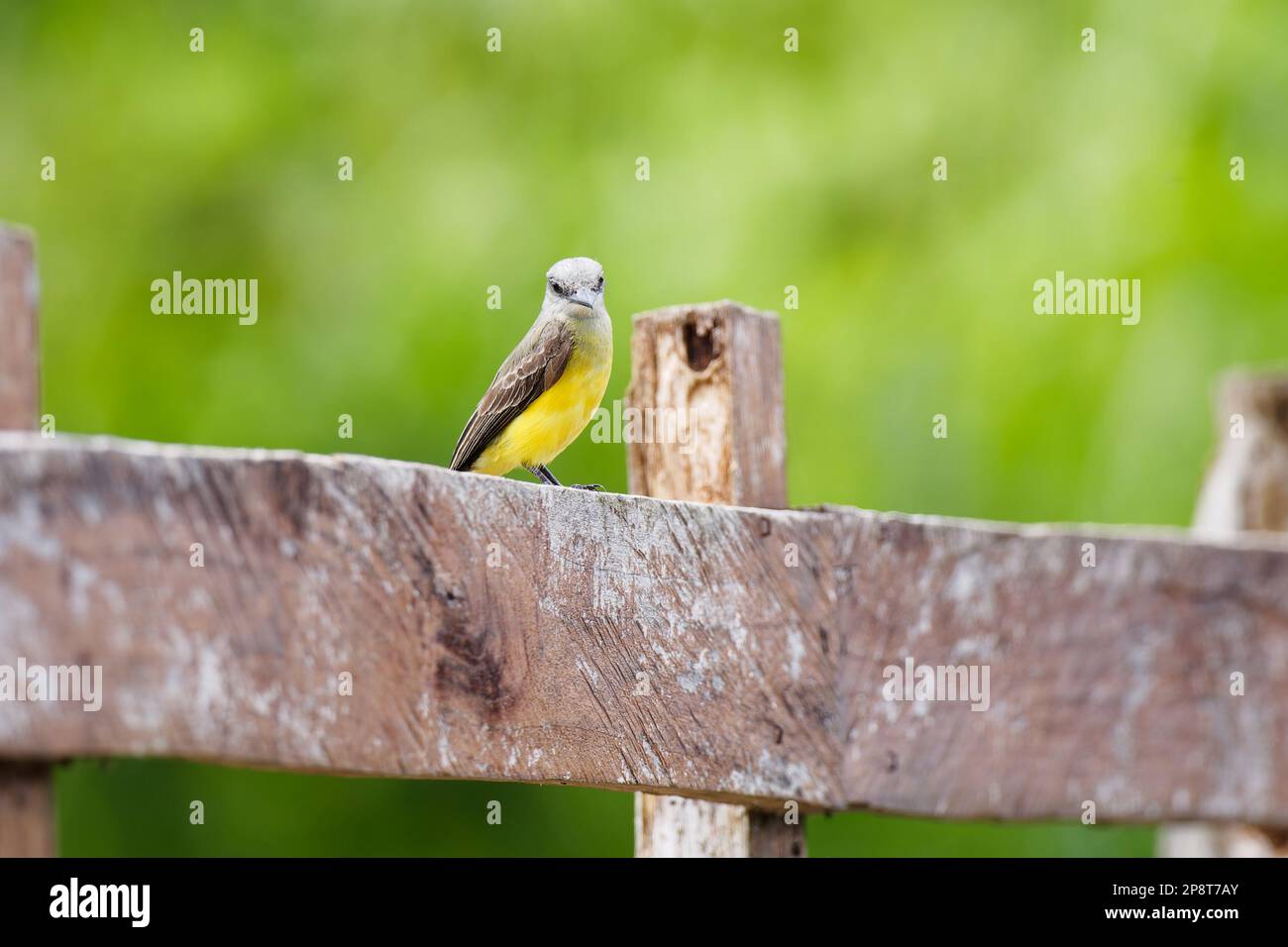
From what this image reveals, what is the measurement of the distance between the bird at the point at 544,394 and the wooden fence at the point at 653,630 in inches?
50.5

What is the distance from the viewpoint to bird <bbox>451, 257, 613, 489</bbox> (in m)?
5.04

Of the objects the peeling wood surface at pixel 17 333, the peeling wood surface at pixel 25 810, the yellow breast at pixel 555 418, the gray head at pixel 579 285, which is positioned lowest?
the peeling wood surface at pixel 25 810

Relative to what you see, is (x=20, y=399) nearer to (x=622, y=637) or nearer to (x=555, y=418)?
(x=622, y=637)


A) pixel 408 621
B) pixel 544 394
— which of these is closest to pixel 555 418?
pixel 544 394

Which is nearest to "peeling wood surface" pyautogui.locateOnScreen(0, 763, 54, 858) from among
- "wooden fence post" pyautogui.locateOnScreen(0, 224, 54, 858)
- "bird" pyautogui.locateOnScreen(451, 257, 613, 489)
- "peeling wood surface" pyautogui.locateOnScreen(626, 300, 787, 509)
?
"wooden fence post" pyautogui.locateOnScreen(0, 224, 54, 858)

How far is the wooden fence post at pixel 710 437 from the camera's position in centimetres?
338

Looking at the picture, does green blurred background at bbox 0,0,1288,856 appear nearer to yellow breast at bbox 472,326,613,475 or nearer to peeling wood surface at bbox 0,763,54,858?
yellow breast at bbox 472,326,613,475

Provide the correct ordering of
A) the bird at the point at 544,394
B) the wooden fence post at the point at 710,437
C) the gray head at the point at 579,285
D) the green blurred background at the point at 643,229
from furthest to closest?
the green blurred background at the point at 643,229, the gray head at the point at 579,285, the bird at the point at 544,394, the wooden fence post at the point at 710,437

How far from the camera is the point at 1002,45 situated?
9297 mm

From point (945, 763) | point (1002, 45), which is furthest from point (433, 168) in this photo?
point (945, 763)

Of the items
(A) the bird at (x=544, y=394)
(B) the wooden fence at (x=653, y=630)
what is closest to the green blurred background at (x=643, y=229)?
(A) the bird at (x=544, y=394)

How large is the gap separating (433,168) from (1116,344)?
367 centimetres

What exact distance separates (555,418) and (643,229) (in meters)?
3.20

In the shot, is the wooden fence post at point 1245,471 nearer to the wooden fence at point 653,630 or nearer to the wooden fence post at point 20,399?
the wooden fence at point 653,630
